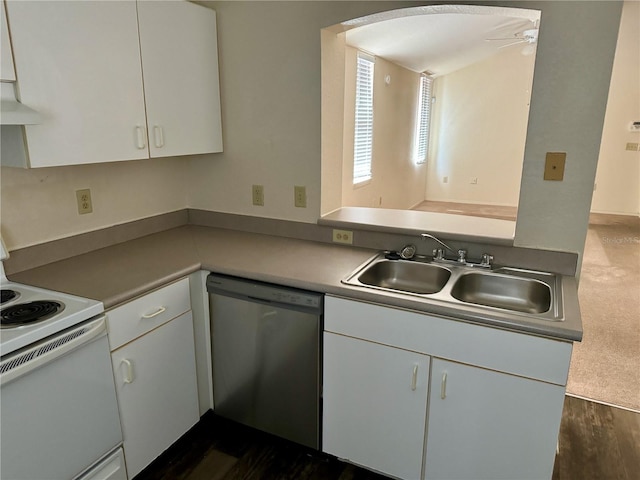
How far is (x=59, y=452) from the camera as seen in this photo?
144cm

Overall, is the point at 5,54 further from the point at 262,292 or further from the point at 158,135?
the point at 262,292

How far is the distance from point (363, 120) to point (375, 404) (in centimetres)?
402

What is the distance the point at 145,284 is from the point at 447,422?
1.26 m

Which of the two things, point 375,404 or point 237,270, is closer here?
point 375,404

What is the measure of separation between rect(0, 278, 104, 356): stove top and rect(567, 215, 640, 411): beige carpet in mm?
2519

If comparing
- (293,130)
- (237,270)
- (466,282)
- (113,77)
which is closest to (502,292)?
(466,282)

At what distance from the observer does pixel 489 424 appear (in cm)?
159

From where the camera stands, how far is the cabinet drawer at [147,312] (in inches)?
64.1

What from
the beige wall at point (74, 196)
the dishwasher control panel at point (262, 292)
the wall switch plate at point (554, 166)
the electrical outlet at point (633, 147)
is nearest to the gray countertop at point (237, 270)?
the dishwasher control panel at point (262, 292)

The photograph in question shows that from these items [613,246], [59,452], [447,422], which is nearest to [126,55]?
[59,452]

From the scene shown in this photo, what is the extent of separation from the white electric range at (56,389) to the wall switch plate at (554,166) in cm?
179

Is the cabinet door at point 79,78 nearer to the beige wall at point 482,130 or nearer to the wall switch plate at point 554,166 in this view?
the wall switch plate at point 554,166

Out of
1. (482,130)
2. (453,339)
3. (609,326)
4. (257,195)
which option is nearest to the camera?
(453,339)

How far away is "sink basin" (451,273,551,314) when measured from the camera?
182cm
